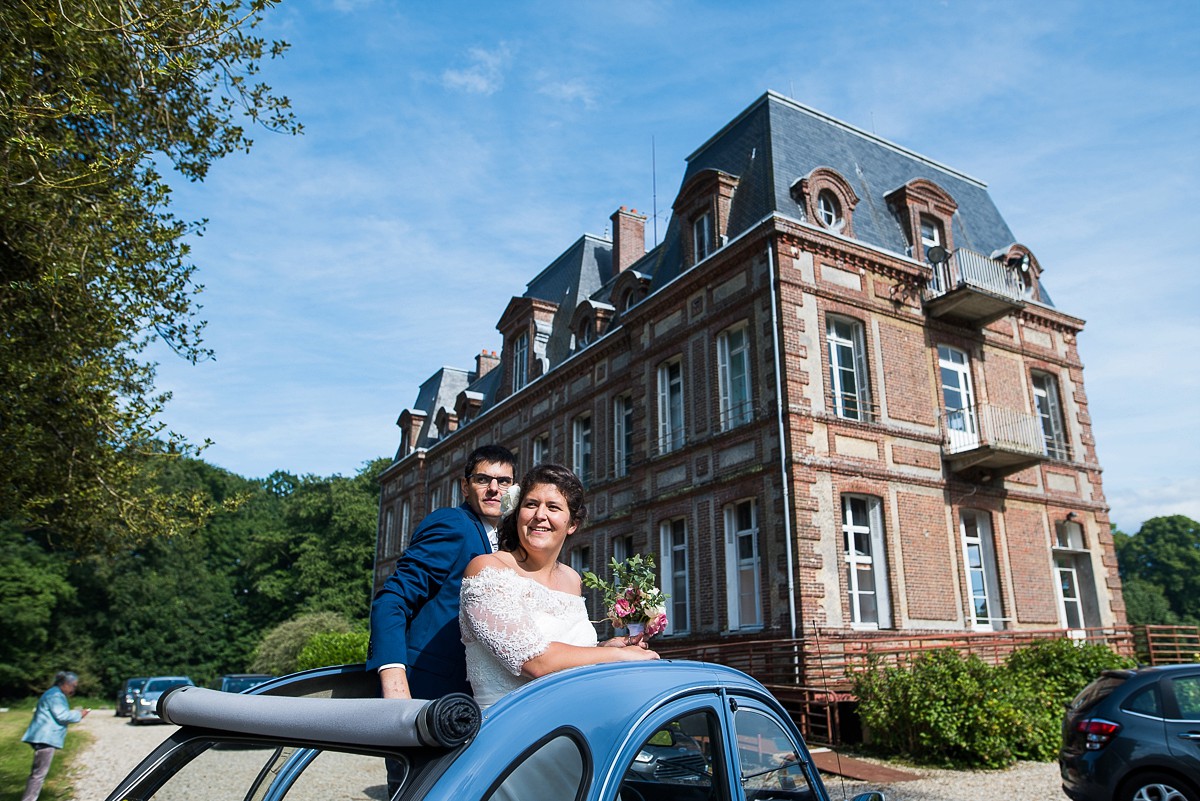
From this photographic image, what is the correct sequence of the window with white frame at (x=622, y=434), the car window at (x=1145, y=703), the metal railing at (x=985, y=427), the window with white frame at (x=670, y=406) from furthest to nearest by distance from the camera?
the window with white frame at (x=622, y=434)
the window with white frame at (x=670, y=406)
the metal railing at (x=985, y=427)
the car window at (x=1145, y=703)

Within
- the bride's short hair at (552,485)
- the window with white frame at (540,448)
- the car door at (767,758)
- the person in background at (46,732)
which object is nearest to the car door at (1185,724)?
the car door at (767,758)

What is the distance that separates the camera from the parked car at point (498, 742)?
1930mm

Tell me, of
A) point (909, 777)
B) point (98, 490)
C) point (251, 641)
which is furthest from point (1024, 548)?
point (251, 641)

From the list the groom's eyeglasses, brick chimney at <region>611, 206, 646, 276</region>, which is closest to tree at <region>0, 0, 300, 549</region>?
the groom's eyeglasses

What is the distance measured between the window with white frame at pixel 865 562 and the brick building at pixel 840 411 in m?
0.04

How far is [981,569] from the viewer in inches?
713

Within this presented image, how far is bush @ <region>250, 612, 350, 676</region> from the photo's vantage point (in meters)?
41.0

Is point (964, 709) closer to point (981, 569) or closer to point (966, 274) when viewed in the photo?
point (981, 569)

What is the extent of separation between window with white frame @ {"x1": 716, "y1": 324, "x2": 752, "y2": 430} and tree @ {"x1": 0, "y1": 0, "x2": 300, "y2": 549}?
409 inches

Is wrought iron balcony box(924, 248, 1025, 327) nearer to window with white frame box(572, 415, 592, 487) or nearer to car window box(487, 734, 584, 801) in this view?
window with white frame box(572, 415, 592, 487)

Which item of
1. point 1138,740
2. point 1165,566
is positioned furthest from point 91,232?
point 1165,566

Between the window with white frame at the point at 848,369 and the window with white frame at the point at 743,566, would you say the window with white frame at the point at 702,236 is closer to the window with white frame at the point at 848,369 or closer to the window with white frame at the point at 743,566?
the window with white frame at the point at 848,369

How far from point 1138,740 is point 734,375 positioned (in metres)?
11.7

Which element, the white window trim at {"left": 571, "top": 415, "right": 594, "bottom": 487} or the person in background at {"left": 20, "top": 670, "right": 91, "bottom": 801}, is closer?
the person in background at {"left": 20, "top": 670, "right": 91, "bottom": 801}
